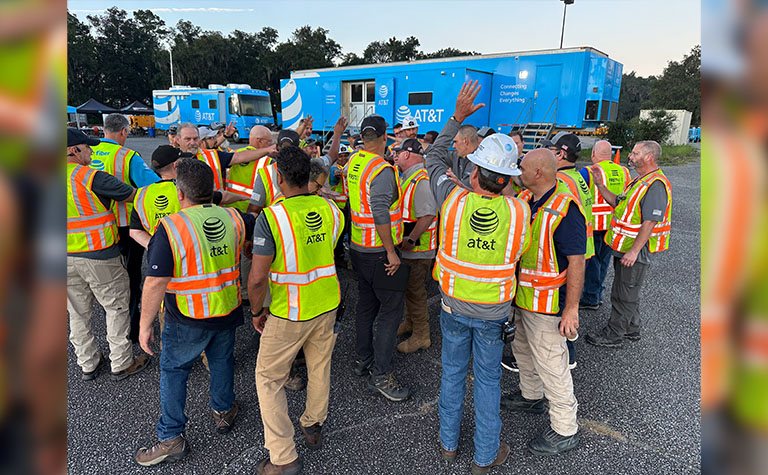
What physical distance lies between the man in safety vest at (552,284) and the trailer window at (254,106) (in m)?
24.6

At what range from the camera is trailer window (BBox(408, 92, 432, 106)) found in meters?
13.7

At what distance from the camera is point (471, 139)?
11.5 ft

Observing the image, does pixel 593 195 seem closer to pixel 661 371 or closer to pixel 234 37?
pixel 661 371

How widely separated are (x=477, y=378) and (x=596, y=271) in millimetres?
3173

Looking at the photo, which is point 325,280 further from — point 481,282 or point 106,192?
point 106,192

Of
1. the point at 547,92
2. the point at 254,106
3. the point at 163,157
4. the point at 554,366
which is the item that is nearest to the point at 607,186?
the point at 554,366

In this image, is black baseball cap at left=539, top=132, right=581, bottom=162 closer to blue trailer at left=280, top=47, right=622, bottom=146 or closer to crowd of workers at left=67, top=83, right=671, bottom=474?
crowd of workers at left=67, top=83, right=671, bottom=474

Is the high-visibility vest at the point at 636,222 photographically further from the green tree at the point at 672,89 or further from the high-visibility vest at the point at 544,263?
the green tree at the point at 672,89

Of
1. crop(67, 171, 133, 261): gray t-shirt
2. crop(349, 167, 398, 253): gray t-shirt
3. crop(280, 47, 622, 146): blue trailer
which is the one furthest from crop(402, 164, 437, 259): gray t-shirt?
crop(280, 47, 622, 146): blue trailer

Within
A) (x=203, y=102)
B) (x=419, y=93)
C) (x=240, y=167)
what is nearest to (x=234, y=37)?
(x=203, y=102)

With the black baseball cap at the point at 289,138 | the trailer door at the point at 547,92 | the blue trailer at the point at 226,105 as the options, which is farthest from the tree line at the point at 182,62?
the black baseball cap at the point at 289,138

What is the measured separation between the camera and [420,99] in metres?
13.9
